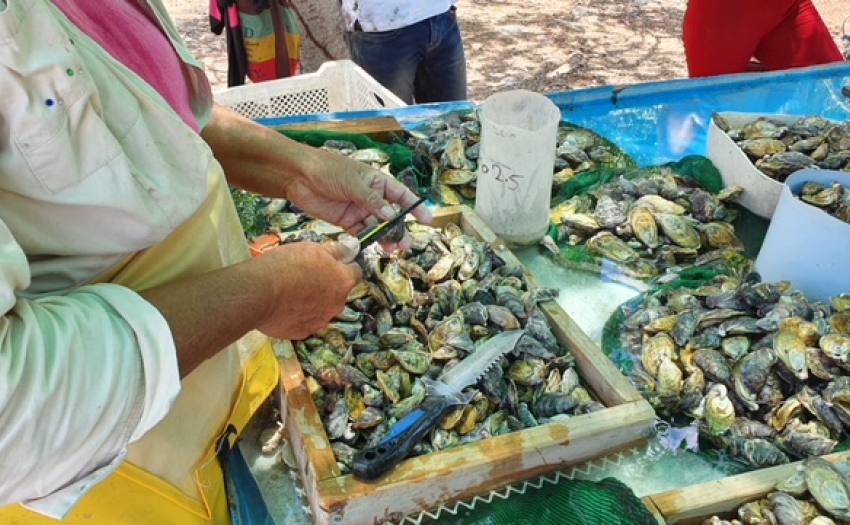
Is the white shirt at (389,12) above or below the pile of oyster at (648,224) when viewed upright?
above

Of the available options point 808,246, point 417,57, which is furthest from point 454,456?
point 417,57

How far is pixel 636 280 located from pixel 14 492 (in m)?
1.58

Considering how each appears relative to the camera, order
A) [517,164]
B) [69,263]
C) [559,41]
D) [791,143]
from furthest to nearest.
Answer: [559,41] < [791,143] < [517,164] < [69,263]

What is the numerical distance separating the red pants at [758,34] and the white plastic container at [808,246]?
75.4 inches

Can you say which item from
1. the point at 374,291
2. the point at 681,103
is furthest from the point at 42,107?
the point at 681,103

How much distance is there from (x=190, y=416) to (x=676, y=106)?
235cm

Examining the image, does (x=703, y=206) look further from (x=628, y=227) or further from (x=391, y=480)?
(x=391, y=480)

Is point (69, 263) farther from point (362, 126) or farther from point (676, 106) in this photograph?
point (676, 106)

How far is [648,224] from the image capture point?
211 cm

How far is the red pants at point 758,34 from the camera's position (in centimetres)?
350

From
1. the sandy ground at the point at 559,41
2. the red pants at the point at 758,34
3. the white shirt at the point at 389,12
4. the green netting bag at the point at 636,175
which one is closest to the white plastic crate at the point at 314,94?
the white shirt at the point at 389,12

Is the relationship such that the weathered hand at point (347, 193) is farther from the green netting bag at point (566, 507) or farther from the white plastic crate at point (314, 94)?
the white plastic crate at point (314, 94)

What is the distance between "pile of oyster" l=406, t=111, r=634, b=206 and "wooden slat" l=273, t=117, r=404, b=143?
83 mm

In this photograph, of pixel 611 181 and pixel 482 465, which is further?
pixel 611 181
